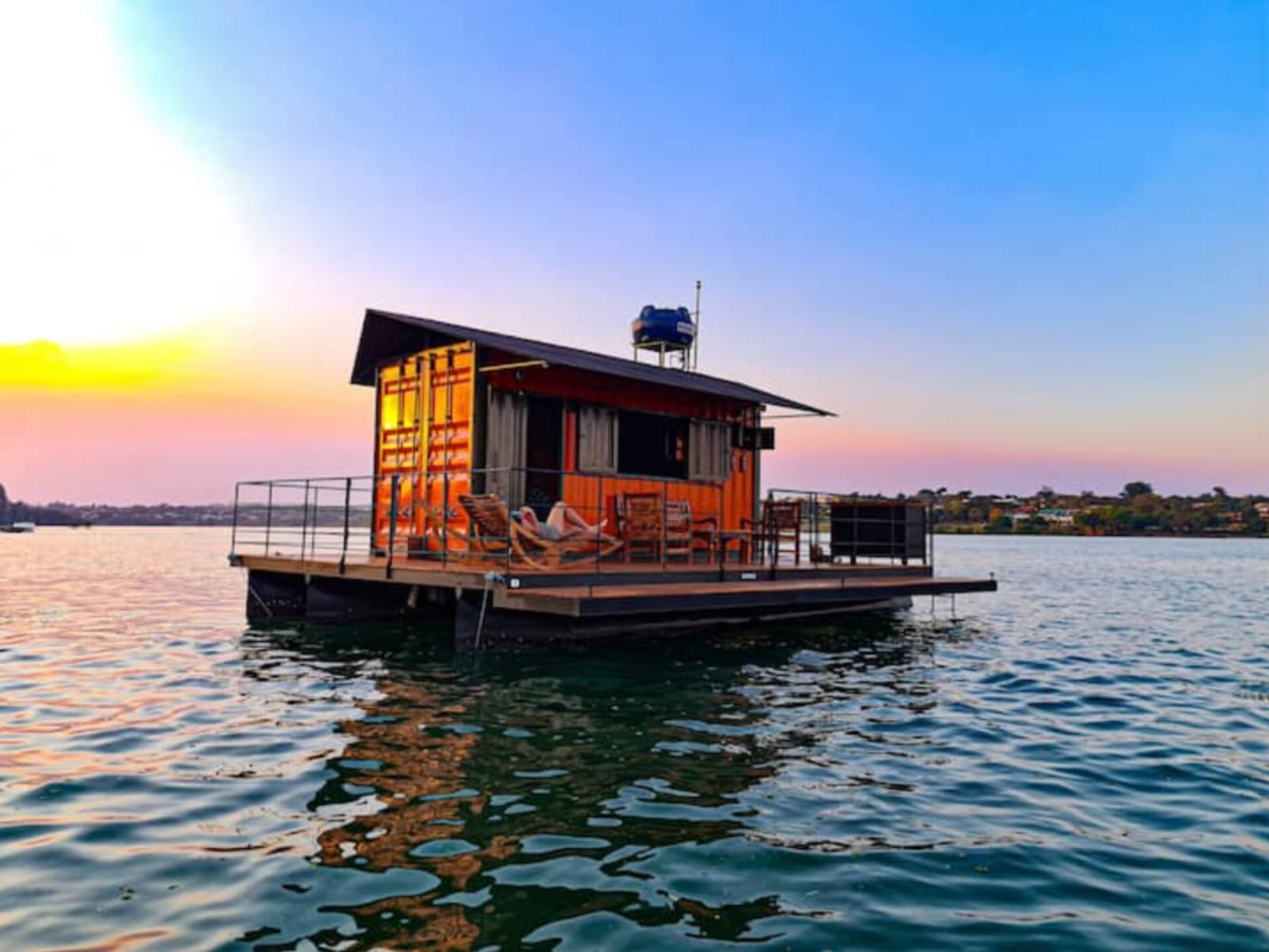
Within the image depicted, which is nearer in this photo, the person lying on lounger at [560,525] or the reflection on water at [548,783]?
the reflection on water at [548,783]

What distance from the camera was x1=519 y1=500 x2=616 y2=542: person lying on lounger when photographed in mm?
11797

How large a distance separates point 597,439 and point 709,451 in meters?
2.74

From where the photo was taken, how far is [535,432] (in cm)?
1354

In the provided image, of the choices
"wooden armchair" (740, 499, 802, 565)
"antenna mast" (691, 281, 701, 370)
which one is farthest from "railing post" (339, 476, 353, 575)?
"antenna mast" (691, 281, 701, 370)

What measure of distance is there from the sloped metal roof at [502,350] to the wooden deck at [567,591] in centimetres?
318

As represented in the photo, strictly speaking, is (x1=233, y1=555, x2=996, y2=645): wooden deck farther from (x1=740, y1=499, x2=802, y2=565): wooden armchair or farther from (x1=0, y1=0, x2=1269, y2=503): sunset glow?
(x1=0, y1=0, x2=1269, y2=503): sunset glow

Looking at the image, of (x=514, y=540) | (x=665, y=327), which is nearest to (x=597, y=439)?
(x=514, y=540)

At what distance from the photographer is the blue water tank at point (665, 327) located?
18.8 metres

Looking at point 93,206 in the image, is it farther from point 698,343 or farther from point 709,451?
point 698,343

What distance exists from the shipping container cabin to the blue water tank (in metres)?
2.40

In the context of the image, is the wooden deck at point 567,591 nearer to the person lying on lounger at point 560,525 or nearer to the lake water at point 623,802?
the person lying on lounger at point 560,525

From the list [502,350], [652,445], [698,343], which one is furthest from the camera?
[698,343]

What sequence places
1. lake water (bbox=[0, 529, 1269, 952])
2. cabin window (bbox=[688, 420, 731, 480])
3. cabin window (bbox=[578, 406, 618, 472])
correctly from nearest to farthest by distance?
1. lake water (bbox=[0, 529, 1269, 952])
2. cabin window (bbox=[578, 406, 618, 472])
3. cabin window (bbox=[688, 420, 731, 480])

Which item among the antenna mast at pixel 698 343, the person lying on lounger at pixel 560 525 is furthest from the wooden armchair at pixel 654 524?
the antenna mast at pixel 698 343
